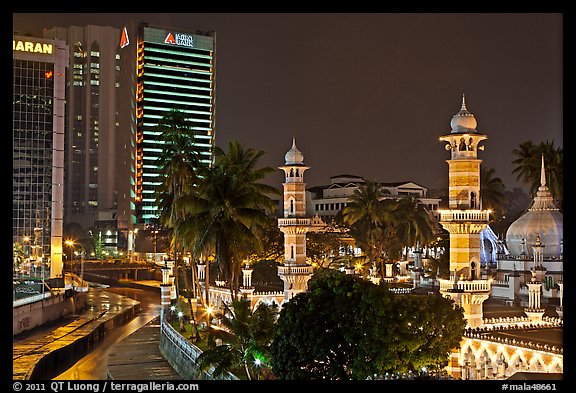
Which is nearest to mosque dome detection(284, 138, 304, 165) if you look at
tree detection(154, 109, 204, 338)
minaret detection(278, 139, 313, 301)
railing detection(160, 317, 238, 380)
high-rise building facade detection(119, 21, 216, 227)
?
minaret detection(278, 139, 313, 301)

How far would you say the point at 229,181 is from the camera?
2877 centimetres

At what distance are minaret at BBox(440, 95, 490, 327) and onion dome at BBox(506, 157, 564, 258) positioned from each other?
12641mm

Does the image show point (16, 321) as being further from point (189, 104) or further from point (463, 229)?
point (189, 104)

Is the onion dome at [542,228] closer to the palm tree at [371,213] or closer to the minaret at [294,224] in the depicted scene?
the palm tree at [371,213]

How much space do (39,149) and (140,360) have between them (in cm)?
3079

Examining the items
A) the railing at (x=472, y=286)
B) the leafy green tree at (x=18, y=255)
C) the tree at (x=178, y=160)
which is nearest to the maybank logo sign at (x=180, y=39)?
the leafy green tree at (x=18, y=255)

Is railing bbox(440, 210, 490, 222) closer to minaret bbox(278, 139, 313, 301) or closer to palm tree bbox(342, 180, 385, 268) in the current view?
minaret bbox(278, 139, 313, 301)

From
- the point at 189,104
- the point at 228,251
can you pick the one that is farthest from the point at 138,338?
the point at 189,104

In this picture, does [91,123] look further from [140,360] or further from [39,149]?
[140,360]

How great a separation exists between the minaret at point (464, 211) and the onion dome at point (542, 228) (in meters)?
12.6

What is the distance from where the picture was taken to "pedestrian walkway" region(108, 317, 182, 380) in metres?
31.0

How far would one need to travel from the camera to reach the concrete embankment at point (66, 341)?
33.2m
